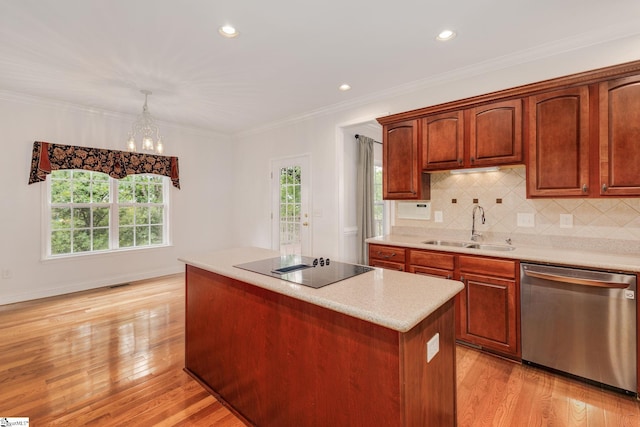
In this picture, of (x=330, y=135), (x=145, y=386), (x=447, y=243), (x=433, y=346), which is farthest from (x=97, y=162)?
(x=433, y=346)

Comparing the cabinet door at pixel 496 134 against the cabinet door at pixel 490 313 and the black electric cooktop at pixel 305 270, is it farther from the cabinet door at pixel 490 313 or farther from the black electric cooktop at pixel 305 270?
→ the black electric cooktop at pixel 305 270

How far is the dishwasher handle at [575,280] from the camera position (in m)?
1.96

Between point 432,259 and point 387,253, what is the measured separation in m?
0.47

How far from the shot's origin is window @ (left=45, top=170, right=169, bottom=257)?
13.7 ft

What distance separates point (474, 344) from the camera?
2607mm

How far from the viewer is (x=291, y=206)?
16.2 ft

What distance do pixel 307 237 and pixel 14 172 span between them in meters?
3.88

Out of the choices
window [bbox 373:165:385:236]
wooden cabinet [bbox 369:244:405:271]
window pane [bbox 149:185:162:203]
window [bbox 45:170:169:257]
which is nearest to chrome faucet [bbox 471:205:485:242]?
wooden cabinet [bbox 369:244:405:271]

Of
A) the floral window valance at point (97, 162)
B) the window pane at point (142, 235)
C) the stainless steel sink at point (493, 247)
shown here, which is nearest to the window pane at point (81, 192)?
the floral window valance at point (97, 162)

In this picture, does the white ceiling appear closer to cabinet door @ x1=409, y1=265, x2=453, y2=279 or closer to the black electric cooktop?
the black electric cooktop

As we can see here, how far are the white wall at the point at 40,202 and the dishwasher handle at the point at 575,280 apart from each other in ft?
16.8

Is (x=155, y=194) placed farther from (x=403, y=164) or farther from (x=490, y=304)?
(x=490, y=304)

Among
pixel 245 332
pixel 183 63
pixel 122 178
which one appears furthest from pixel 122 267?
pixel 245 332

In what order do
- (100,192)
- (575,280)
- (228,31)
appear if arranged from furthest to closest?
(100,192) → (228,31) → (575,280)
